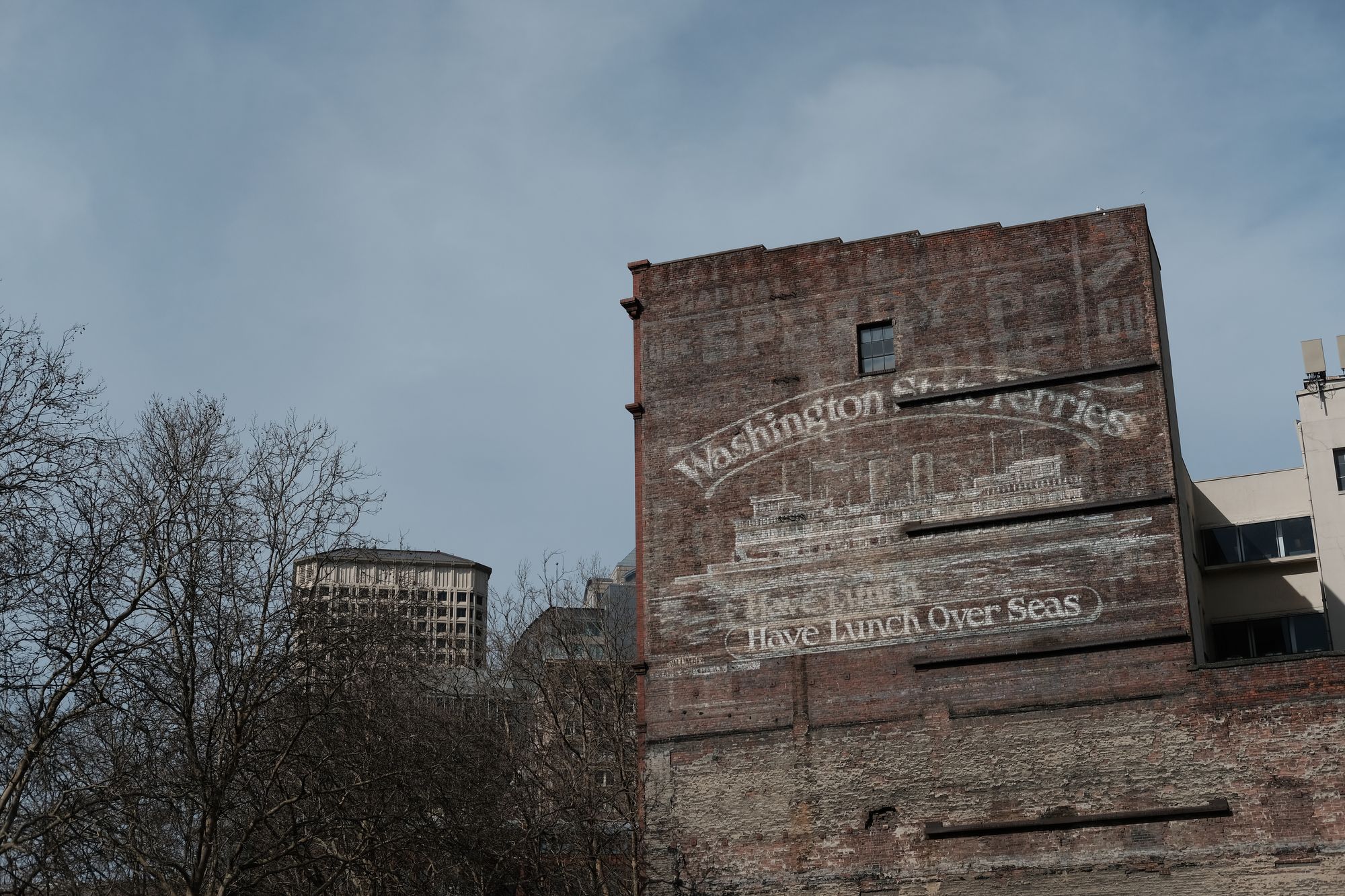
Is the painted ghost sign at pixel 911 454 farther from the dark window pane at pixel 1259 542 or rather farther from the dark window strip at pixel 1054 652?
the dark window pane at pixel 1259 542

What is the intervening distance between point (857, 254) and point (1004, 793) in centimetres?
1030

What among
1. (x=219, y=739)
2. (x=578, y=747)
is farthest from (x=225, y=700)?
(x=578, y=747)

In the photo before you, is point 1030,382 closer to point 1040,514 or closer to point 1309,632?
point 1040,514

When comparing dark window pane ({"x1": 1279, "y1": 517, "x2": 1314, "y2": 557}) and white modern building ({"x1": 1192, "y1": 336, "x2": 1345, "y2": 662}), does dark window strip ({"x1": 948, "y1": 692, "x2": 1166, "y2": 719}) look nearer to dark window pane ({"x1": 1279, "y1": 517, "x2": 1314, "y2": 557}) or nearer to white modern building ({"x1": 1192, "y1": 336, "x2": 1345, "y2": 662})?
white modern building ({"x1": 1192, "y1": 336, "x2": 1345, "y2": 662})

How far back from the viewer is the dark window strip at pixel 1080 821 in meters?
24.6

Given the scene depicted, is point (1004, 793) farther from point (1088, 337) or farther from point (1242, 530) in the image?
point (1242, 530)

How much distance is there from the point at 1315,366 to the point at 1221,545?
4.97 m

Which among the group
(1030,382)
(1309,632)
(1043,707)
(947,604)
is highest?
(1030,382)

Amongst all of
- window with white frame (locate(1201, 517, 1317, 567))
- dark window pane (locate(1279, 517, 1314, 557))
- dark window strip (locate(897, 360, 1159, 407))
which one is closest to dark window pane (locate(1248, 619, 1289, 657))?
window with white frame (locate(1201, 517, 1317, 567))

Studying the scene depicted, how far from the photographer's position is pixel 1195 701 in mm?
25328

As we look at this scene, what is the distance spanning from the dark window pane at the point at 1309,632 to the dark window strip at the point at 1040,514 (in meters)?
7.86

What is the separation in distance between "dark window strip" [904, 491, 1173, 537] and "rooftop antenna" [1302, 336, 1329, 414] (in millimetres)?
10375

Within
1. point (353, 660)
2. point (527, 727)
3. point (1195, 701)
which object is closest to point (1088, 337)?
point (1195, 701)

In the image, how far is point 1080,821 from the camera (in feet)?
83.1
